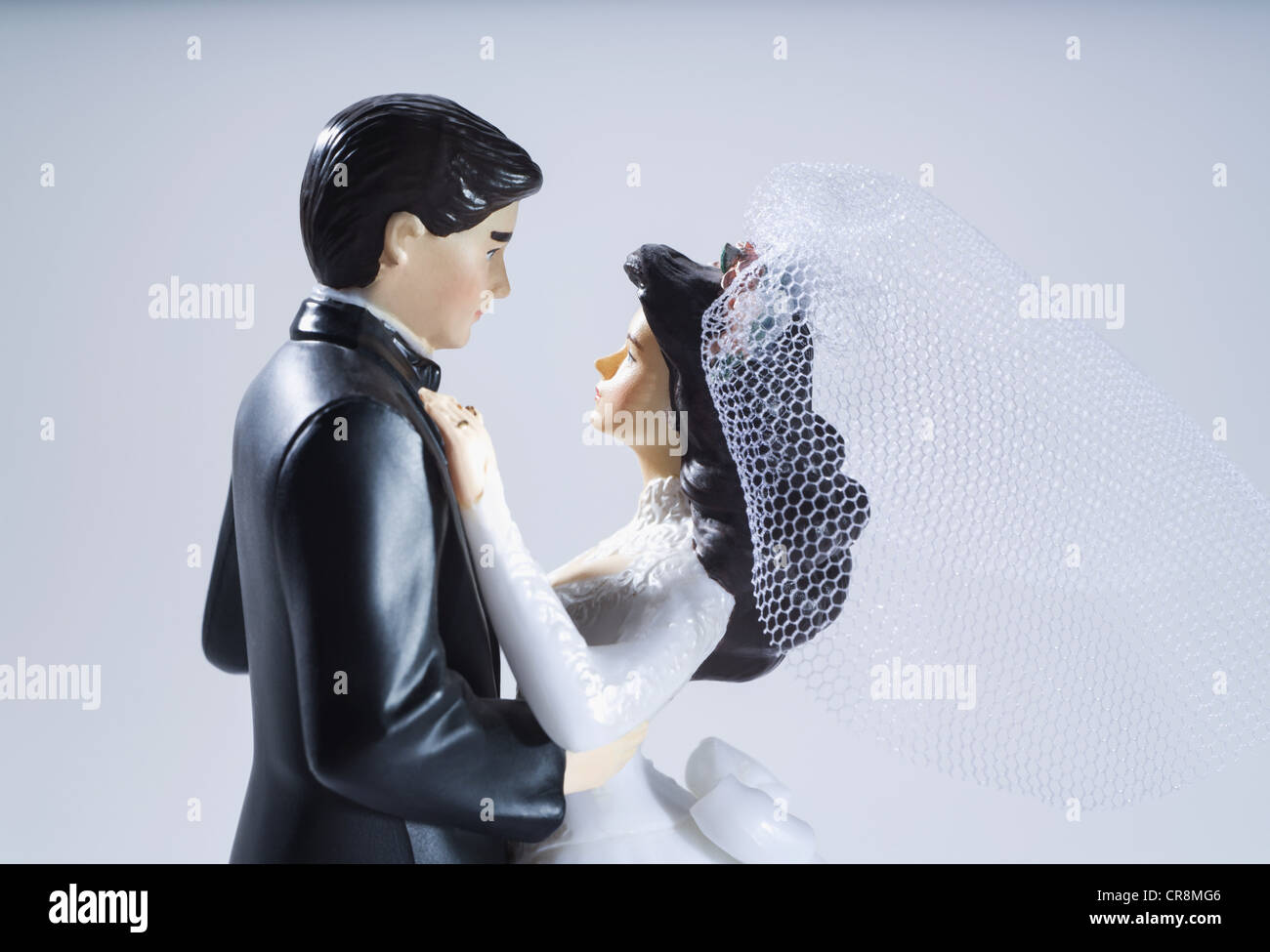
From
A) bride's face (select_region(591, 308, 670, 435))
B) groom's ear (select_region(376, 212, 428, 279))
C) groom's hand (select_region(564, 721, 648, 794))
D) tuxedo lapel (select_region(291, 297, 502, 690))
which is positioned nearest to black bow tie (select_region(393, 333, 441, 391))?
tuxedo lapel (select_region(291, 297, 502, 690))

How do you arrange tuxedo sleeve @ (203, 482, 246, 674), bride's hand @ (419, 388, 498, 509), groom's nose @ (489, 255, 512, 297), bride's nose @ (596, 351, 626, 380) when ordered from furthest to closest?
bride's nose @ (596, 351, 626, 380)
tuxedo sleeve @ (203, 482, 246, 674)
groom's nose @ (489, 255, 512, 297)
bride's hand @ (419, 388, 498, 509)

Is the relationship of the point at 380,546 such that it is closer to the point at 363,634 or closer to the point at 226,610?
the point at 363,634

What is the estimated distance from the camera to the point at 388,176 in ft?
6.83

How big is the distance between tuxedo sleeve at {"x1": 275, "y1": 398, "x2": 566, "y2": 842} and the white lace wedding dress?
0.12 meters

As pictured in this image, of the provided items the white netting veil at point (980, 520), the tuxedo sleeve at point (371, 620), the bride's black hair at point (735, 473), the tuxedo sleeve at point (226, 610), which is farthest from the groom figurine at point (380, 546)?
the white netting veil at point (980, 520)

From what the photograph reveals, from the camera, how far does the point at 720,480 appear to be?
2320 millimetres

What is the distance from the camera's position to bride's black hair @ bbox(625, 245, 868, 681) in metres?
2.25

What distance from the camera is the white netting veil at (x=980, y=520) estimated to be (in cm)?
223

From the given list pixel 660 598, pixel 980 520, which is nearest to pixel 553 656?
pixel 660 598

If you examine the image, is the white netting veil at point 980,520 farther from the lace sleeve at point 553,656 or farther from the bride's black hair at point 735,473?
the lace sleeve at point 553,656

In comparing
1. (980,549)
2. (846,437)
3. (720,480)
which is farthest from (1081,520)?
(720,480)

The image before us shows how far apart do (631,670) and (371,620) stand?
44cm

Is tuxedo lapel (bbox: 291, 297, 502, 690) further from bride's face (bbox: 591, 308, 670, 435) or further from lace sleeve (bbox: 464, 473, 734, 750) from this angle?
bride's face (bbox: 591, 308, 670, 435)
